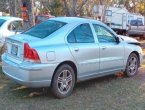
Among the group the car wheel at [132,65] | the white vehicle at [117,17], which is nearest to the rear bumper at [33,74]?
the car wheel at [132,65]

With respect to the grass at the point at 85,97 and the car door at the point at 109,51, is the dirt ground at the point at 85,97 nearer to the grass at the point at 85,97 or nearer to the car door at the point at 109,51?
the grass at the point at 85,97

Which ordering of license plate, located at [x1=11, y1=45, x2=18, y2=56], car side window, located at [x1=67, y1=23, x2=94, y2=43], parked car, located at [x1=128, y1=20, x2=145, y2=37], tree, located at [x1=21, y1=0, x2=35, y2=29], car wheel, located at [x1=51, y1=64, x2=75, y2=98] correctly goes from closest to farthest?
1. car wheel, located at [x1=51, y1=64, x2=75, y2=98]
2. license plate, located at [x1=11, y1=45, x2=18, y2=56]
3. car side window, located at [x1=67, y1=23, x2=94, y2=43]
4. tree, located at [x1=21, y1=0, x2=35, y2=29]
5. parked car, located at [x1=128, y1=20, x2=145, y2=37]

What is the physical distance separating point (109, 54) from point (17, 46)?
2.39m

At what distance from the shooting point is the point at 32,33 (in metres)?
7.66

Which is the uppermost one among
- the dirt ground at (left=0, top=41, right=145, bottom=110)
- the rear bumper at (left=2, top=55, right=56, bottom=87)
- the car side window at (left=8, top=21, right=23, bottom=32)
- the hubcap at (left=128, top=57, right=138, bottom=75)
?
the car side window at (left=8, top=21, right=23, bottom=32)

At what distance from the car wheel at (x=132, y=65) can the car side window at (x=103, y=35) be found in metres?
1.00

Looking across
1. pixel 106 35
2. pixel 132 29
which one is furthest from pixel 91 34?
pixel 132 29

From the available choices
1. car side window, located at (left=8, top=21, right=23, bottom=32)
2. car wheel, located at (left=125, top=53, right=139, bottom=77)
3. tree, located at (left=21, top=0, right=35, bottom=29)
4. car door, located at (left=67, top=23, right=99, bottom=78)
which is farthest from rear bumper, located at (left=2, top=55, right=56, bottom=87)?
car side window, located at (left=8, top=21, right=23, bottom=32)

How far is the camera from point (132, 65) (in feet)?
31.0

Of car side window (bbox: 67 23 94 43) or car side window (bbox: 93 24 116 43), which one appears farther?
car side window (bbox: 93 24 116 43)

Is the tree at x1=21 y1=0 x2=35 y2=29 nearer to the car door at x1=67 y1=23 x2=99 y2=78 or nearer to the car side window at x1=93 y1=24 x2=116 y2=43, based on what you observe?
the car side window at x1=93 y1=24 x2=116 y2=43

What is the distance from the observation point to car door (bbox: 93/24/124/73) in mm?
8164

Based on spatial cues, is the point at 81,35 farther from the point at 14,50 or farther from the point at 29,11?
the point at 29,11

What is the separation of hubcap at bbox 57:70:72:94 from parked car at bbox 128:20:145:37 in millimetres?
16047
